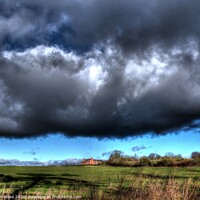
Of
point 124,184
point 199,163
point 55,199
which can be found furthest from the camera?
point 199,163

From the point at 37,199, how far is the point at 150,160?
59702 mm

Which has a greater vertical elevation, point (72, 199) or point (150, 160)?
point (150, 160)

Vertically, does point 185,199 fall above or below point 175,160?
below

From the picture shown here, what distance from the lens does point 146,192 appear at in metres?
13.7

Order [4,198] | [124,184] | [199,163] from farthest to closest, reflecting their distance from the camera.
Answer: [199,163] → [124,184] → [4,198]

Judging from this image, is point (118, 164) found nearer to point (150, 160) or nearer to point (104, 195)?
point (150, 160)

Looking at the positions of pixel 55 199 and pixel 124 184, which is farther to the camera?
pixel 124 184

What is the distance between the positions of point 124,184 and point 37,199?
10.2ft

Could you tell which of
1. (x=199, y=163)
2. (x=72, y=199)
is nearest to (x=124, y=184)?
(x=72, y=199)

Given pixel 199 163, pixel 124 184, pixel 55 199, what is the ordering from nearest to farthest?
pixel 55 199, pixel 124 184, pixel 199 163

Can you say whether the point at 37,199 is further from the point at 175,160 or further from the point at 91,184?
the point at 175,160

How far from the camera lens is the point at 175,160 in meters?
72.2

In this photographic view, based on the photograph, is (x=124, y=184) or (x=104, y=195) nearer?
(x=104, y=195)

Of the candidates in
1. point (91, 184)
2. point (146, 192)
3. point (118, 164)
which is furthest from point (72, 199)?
point (118, 164)
